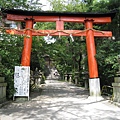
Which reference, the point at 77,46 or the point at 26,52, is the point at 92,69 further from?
the point at 77,46

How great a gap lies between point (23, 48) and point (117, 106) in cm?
678

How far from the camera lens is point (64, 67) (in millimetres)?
33938

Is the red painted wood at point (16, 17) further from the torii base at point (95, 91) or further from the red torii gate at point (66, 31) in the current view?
the torii base at point (95, 91)

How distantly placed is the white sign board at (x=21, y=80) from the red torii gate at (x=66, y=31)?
1.56ft

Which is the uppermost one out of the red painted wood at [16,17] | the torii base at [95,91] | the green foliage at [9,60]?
the red painted wood at [16,17]

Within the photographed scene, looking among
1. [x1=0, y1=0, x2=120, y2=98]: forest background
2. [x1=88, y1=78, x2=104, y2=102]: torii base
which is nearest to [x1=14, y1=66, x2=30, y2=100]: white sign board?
[x1=0, y1=0, x2=120, y2=98]: forest background

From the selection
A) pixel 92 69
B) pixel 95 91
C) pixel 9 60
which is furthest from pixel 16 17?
pixel 95 91

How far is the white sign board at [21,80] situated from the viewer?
10.9 meters

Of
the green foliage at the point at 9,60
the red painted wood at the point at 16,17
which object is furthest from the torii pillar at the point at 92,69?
the green foliage at the point at 9,60

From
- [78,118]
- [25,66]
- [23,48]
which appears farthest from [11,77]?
[78,118]

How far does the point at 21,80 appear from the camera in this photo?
430 inches

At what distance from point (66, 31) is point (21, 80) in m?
4.48

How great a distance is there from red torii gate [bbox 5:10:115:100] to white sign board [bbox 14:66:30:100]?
475 millimetres

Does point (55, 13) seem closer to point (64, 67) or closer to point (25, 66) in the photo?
point (25, 66)
